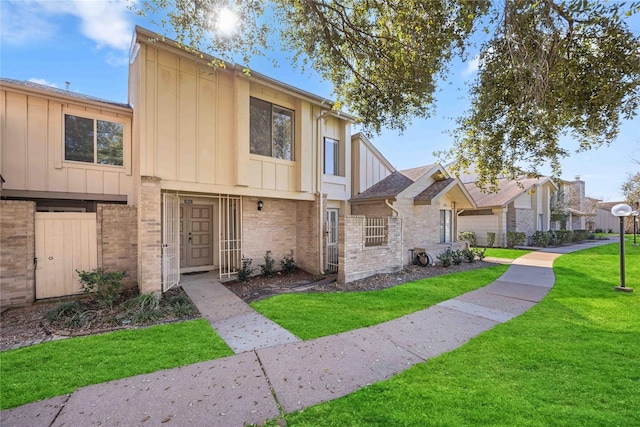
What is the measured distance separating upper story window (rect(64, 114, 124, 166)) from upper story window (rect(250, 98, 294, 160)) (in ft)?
14.6

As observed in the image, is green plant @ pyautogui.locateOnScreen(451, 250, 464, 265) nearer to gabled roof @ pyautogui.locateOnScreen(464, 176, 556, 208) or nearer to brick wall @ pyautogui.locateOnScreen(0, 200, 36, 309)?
gabled roof @ pyautogui.locateOnScreen(464, 176, 556, 208)

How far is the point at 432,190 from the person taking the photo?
40.2 ft

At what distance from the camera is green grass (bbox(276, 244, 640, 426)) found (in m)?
2.77

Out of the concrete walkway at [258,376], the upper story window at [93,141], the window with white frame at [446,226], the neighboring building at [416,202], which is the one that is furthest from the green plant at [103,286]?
the window with white frame at [446,226]

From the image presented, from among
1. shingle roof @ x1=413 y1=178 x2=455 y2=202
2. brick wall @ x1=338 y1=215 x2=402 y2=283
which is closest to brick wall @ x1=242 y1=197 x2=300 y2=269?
brick wall @ x1=338 y1=215 x2=402 y2=283

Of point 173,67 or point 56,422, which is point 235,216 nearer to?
point 173,67

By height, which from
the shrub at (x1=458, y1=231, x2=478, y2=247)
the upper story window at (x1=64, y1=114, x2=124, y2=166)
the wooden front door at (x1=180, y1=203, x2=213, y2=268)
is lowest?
the shrub at (x1=458, y1=231, x2=478, y2=247)

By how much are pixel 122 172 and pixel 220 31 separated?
603cm

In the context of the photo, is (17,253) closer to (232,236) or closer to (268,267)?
(232,236)

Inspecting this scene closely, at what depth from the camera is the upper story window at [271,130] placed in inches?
348

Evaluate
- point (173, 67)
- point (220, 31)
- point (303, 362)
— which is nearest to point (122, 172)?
point (173, 67)

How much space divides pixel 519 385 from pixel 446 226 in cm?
1175

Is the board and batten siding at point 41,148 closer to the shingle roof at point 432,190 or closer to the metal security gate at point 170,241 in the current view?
the metal security gate at point 170,241

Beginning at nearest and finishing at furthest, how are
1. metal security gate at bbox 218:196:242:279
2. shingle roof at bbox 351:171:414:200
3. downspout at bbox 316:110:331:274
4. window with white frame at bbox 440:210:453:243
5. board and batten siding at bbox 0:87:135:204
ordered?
board and batten siding at bbox 0:87:135:204 < metal security gate at bbox 218:196:242:279 < downspout at bbox 316:110:331:274 < shingle roof at bbox 351:171:414:200 < window with white frame at bbox 440:210:453:243
